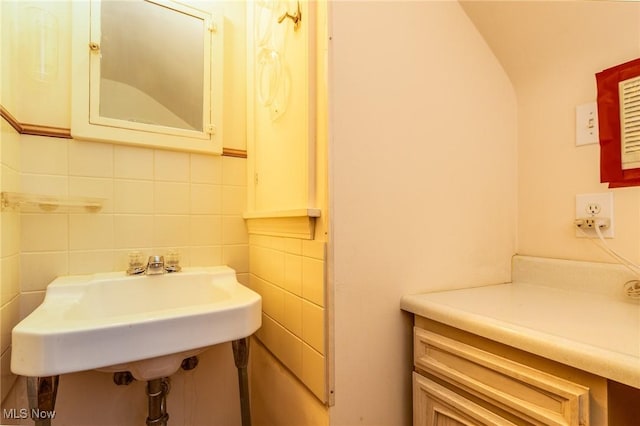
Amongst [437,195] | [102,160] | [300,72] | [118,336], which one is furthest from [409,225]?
[102,160]

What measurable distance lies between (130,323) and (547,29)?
1.41 meters

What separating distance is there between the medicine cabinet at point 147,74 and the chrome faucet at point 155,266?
0.40 meters

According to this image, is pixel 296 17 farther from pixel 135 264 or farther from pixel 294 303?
pixel 135 264

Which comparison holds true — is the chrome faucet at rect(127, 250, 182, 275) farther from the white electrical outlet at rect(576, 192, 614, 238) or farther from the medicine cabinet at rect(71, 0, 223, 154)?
the white electrical outlet at rect(576, 192, 614, 238)

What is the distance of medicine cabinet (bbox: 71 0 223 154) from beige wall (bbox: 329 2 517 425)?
0.64 meters

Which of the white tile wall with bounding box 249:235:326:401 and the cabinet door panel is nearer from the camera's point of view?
the cabinet door panel

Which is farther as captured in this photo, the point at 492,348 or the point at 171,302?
the point at 171,302

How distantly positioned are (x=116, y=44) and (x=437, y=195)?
119cm

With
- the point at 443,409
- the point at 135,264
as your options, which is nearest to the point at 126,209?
the point at 135,264

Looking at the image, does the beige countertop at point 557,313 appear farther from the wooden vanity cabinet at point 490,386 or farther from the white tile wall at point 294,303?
the white tile wall at point 294,303

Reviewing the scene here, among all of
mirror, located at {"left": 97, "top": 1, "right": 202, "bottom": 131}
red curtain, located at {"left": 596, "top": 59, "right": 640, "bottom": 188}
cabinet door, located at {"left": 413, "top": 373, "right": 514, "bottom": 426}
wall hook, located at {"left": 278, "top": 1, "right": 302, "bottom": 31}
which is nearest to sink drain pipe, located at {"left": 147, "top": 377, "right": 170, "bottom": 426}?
cabinet door, located at {"left": 413, "top": 373, "right": 514, "bottom": 426}

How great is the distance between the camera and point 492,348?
631 millimetres

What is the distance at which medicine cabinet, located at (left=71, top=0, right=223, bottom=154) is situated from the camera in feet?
3.19

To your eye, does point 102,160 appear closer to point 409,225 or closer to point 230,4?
point 230,4
